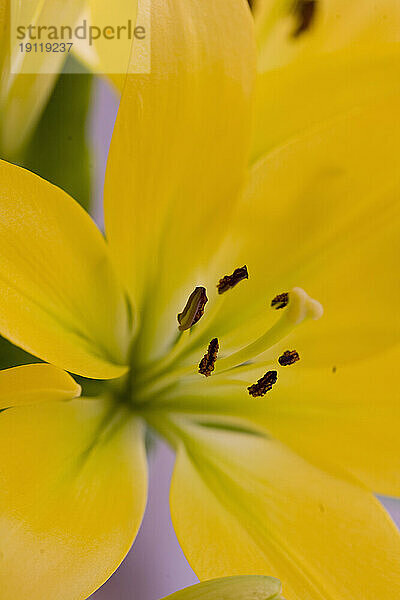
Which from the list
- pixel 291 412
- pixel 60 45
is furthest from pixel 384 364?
pixel 60 45

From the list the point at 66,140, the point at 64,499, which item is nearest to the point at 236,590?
the point at 64,499

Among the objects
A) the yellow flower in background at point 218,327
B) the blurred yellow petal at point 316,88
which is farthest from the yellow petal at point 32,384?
the blurred yellow petal at point 316,88

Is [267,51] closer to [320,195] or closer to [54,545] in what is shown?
[320,195]

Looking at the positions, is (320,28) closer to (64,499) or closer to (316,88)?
(316,88)

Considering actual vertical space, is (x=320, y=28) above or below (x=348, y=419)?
above

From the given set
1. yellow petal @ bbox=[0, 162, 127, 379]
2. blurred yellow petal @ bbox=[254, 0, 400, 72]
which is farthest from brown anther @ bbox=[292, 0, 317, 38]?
yellow petal @ bbox=[0, 162, 127, 379]

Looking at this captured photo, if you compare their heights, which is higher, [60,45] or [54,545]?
[60,45]
